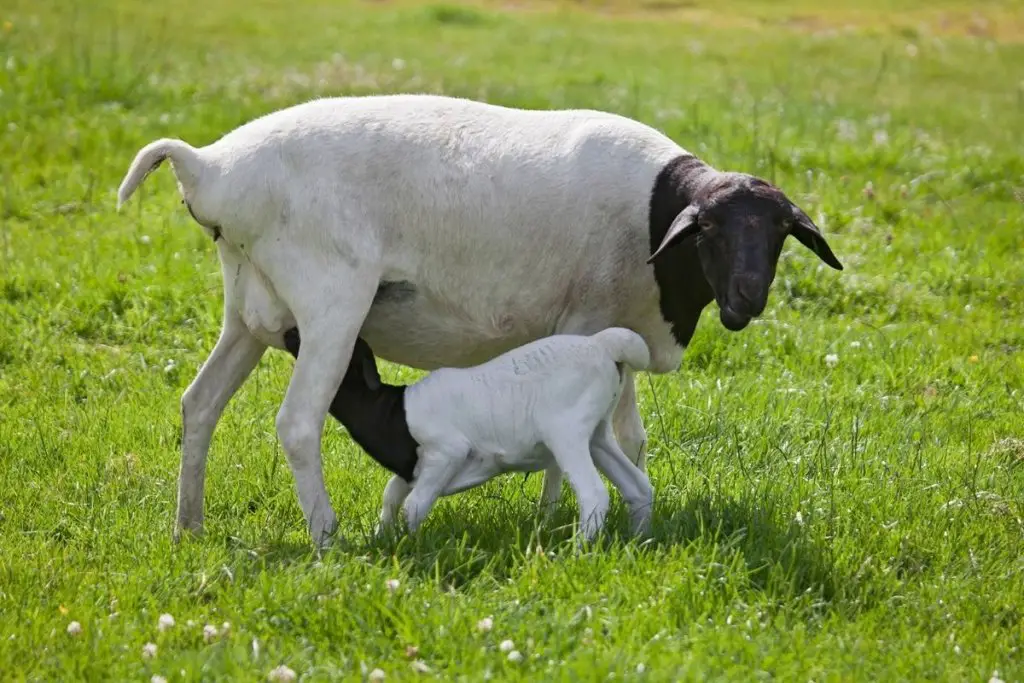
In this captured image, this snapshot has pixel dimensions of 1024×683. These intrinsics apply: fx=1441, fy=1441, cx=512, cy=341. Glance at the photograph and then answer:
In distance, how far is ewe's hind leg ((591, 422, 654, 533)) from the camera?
5.43m

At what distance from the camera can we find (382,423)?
17.8 ft

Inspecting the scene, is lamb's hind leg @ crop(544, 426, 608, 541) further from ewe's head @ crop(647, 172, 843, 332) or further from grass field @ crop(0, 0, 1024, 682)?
ewe's head @ crop(647, 172, 843, 332)

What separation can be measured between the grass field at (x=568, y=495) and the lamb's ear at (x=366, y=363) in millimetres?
566

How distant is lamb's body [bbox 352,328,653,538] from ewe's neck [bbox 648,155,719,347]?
347 mm

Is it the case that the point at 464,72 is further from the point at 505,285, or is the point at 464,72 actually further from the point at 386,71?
the point at 505,285

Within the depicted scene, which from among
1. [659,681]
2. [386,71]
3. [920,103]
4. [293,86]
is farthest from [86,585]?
[920,103]

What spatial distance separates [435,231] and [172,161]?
1051 millimetres

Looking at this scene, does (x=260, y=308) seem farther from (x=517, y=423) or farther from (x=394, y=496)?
(x=517, y=423)

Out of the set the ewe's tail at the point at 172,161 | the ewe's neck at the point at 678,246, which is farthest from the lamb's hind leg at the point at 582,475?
the ewe's tail at the point at 172,161

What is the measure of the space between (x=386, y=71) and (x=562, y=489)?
10398 mm

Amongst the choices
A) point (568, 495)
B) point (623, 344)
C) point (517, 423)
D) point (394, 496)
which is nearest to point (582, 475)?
point (517, 423)

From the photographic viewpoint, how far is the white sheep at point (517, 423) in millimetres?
5230

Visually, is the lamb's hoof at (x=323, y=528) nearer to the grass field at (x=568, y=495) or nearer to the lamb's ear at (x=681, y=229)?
the grass field at (x=568, y=495)

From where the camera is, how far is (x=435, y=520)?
5504mm
